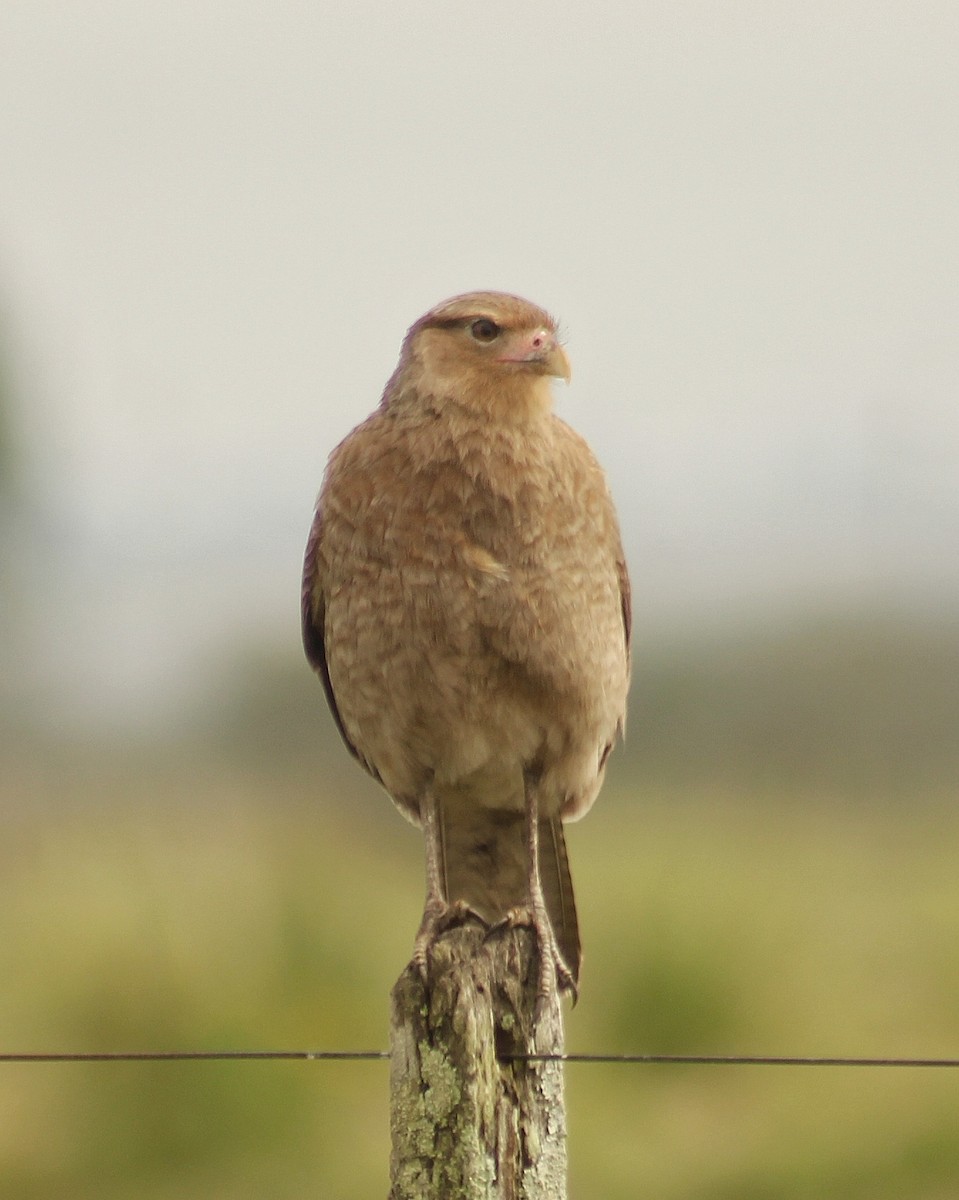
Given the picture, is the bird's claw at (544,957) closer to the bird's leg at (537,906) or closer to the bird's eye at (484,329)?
the bird's leg at (537,906)

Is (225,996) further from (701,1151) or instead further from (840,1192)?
(840,1192)

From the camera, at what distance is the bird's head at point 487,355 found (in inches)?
182

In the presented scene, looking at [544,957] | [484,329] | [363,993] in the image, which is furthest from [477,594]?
[363,993]

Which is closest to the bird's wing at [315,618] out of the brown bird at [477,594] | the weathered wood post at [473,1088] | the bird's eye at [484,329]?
the brown bird at [477,594]

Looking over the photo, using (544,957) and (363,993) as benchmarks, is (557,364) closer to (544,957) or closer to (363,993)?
(544,957)

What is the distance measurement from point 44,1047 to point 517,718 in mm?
4324

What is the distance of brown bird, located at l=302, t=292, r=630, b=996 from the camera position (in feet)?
14.6

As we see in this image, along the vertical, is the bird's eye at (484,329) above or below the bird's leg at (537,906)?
above

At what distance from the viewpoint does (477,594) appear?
14.5 feet

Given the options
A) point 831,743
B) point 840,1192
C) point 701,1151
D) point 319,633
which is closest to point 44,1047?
point 701,1151

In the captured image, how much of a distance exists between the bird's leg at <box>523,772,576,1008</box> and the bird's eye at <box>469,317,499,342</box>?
109 centimetres

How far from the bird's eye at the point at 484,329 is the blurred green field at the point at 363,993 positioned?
3914 millimetres

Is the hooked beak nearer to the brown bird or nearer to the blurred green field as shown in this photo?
the brown bird

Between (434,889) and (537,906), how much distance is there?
293mm
